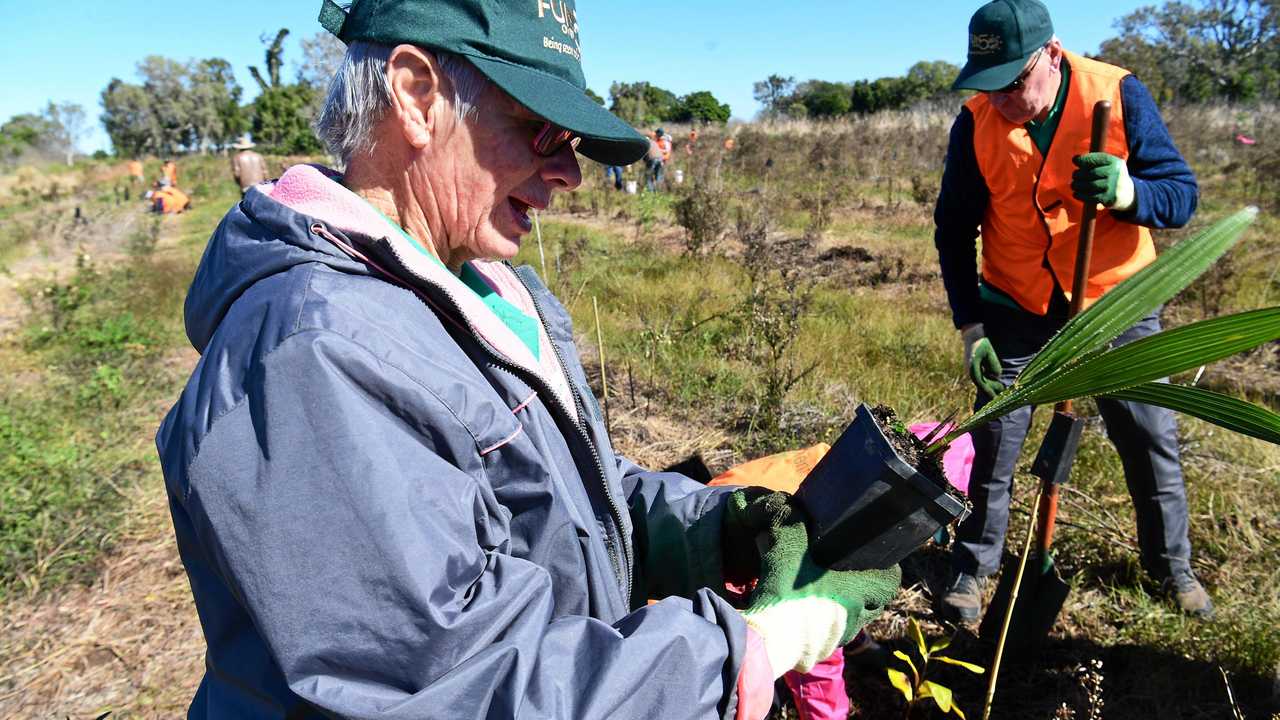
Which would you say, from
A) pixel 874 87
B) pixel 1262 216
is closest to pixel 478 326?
pixel 1262 216

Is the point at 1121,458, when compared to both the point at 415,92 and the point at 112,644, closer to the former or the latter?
the point at 415,92

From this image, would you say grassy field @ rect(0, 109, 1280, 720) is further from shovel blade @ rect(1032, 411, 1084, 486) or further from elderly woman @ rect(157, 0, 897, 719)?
elderly woman @ rect(157, 0, 897, 719)

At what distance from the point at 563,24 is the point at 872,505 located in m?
0.93

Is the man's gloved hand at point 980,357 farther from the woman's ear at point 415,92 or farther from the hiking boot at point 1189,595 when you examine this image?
the woman's ear at point 415,92

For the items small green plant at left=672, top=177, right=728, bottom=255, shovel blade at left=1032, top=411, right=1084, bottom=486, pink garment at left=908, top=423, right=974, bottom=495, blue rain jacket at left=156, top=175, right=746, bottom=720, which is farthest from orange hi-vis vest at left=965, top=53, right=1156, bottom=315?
small green plant at left=672, top=177, right=728, bottom=255

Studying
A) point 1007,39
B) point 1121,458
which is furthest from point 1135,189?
point 1121,458

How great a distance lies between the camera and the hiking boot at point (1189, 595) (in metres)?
2.32

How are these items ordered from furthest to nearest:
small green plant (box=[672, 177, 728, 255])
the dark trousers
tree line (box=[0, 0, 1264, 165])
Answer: tree line (box=[0, 0, 1264, 165])
small green plant (box=[672, 177, 728, 255])
the dark trousers

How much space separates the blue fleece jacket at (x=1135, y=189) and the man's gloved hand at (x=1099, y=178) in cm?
17

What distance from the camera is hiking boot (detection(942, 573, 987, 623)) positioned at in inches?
95.6

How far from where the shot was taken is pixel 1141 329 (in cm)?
228

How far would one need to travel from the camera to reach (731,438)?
11.3 feet

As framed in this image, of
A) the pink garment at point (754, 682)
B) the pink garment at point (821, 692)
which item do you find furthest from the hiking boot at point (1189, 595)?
the pink garment at point (754, 682)

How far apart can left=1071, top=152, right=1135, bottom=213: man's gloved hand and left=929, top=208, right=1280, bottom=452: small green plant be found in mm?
781
